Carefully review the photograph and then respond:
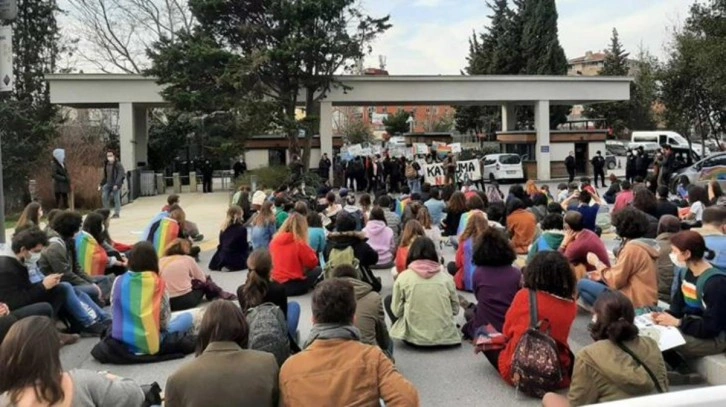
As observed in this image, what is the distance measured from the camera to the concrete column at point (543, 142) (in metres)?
32.6

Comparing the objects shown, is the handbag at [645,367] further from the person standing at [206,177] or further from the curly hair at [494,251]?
the person standing at [206,177]

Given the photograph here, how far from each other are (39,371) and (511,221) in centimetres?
856

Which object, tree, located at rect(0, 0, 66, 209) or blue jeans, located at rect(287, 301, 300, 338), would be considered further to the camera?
tree, located at rect(0, 0, 66, 209)

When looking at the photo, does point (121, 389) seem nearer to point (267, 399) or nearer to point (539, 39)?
point (267, 399)

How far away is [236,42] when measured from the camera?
27500 mm

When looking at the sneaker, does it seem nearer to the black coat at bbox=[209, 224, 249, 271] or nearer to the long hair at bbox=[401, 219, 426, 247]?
the long hair at bbox=[401, 219, 426, 247]

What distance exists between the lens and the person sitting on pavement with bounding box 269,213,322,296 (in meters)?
8.41

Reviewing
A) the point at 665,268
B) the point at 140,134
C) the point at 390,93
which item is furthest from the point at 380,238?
the point at 140,134

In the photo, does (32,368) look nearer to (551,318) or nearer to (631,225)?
(551,318)

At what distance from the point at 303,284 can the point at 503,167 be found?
23.8m

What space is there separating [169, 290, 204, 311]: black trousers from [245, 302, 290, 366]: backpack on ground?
310 centimetres

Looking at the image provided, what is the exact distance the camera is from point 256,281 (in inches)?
203

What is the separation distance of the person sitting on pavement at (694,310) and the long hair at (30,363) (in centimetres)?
445

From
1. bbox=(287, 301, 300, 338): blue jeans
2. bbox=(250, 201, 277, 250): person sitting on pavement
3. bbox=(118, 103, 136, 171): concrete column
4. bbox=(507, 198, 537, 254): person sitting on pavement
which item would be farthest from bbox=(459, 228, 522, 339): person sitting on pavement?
bbox=(118, 103, 136, 171): concrete column
